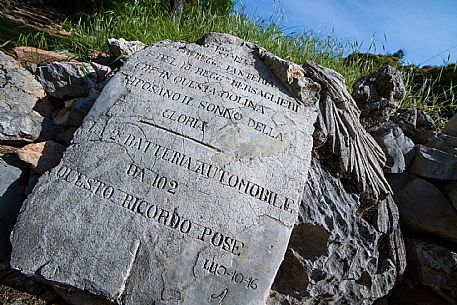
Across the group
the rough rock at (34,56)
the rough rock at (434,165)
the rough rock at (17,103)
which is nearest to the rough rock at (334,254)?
the rough rock at (434,165)

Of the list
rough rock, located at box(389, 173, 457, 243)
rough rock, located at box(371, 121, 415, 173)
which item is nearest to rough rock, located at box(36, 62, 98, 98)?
rough rock, located at box(371, 121, 415, 173)

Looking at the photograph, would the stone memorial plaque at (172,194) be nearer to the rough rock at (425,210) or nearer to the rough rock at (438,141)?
the rough rock at (425,210)

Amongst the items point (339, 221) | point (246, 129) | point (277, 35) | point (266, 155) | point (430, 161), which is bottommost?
point (339, 221)

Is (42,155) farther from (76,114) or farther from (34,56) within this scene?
(34,56)

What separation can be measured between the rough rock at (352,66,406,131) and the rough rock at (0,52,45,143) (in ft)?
7.84

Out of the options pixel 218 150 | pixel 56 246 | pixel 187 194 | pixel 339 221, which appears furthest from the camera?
pixel 339 221

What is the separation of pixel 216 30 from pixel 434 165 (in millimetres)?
2908

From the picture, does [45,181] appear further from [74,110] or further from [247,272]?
[247,272]

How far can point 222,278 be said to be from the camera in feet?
5.81

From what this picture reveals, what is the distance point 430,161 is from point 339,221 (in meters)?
1.17

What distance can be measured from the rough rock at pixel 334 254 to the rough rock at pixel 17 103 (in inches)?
74.7

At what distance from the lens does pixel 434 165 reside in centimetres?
292

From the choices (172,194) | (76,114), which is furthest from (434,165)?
(76,114)

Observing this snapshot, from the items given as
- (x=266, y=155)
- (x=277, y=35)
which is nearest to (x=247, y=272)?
(x=266, y=155)
